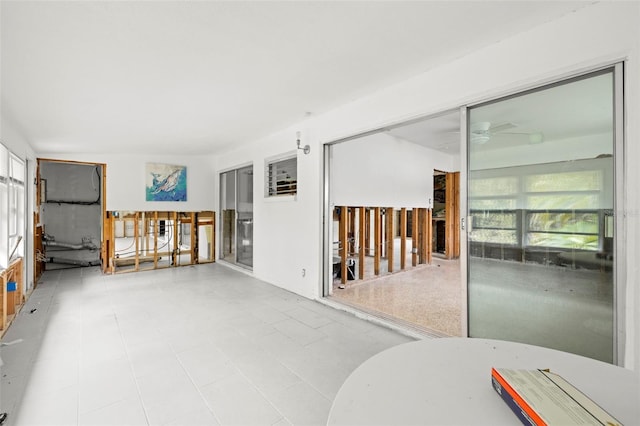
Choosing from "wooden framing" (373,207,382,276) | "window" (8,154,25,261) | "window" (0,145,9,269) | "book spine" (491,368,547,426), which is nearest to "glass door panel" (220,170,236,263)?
"wooden framing" (373,207,382,276)

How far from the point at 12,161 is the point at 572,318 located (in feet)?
20.7

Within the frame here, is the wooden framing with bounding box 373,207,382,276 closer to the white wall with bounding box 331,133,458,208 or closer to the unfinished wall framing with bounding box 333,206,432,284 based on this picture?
the unfinished wall framing with bounding box 333,206,432,284

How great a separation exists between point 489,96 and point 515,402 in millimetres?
2306

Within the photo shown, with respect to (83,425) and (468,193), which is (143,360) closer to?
(83,425)

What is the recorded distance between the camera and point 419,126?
5074mm

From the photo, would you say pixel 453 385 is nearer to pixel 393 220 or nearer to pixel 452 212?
pixel 393 220

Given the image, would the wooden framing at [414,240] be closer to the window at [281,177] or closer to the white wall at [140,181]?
the window at [281,177]

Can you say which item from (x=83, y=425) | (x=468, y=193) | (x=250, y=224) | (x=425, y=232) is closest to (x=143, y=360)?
(x=83, y=425)

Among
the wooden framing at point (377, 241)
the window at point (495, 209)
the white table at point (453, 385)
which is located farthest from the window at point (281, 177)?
the white table at point (453, 385)

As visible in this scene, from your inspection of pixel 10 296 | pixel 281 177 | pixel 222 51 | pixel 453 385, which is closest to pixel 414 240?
pixel 281 177

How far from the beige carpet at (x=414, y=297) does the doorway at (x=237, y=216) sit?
215 cm

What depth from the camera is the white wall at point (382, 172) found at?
16.2 feet

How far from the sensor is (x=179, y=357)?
2.48 meters

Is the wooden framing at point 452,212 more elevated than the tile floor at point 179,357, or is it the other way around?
the wooden framing at point 452,212
